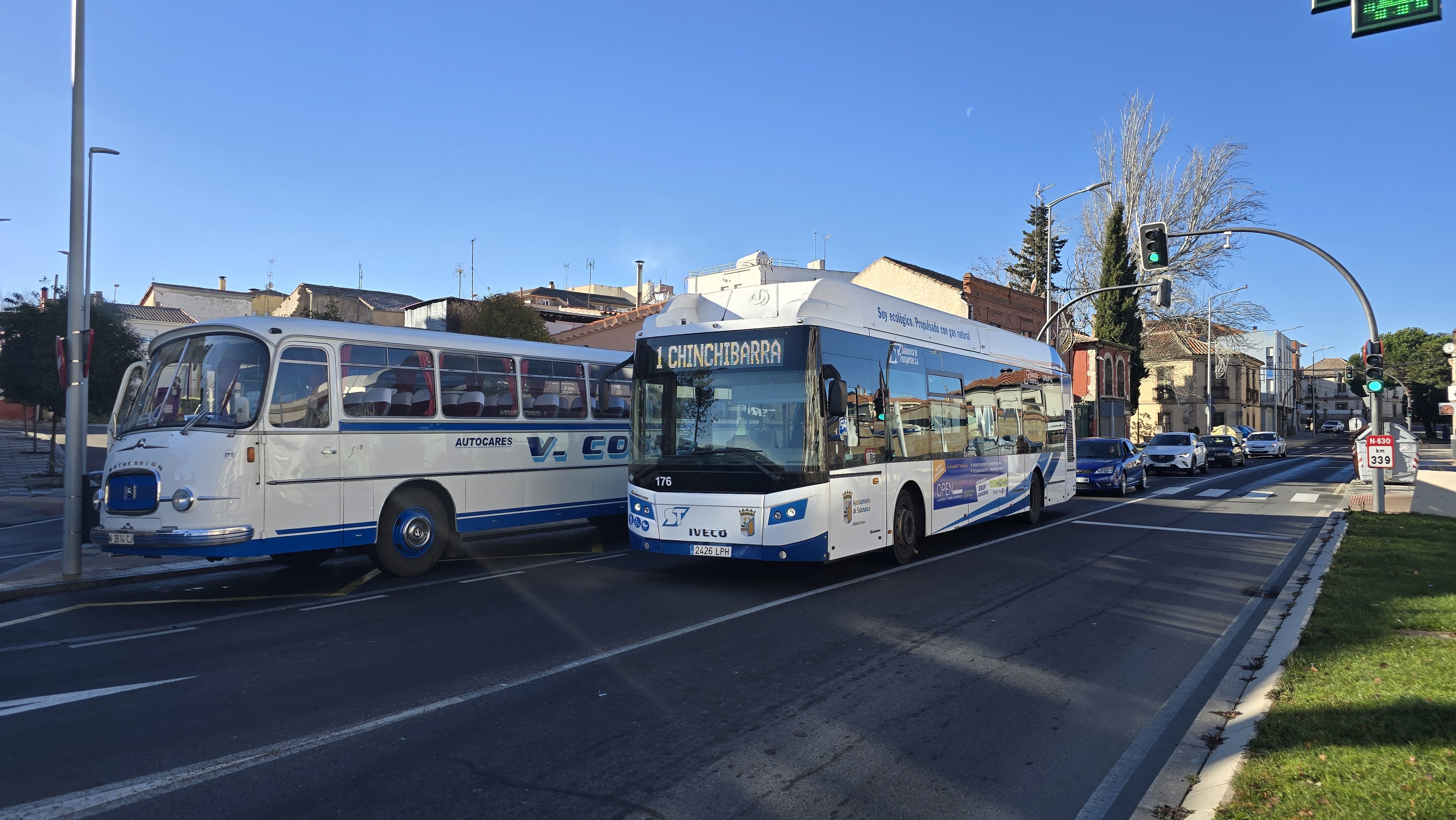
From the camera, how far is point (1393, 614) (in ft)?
26.6

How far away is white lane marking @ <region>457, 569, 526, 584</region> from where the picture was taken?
10.6 m

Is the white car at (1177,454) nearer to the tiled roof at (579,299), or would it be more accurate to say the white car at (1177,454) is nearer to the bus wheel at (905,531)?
the bus wheel at (905,531)

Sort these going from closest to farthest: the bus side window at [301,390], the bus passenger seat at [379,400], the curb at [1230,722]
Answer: the curb at [1230,722] < the bus side window at [301,390] < the bus passenger seat at [379,400]

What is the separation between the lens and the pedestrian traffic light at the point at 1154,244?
20.3 meters

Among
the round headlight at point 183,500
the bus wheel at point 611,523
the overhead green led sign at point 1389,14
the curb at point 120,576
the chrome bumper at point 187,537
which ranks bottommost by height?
the curb at point 120,576

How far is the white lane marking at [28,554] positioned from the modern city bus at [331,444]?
4766mm

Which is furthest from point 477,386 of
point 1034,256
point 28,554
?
point 1034,256

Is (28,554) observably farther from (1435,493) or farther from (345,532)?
(1435,493)

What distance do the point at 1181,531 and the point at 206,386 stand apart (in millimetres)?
15276

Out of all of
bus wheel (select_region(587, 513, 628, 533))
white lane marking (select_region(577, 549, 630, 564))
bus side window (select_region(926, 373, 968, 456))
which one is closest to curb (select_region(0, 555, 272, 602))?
white lane marking (select_region(577, 549, 630, 564))

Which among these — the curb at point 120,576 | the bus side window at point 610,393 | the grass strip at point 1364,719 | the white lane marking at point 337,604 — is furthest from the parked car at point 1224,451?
the curb at point 120,576

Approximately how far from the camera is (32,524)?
1838 cm

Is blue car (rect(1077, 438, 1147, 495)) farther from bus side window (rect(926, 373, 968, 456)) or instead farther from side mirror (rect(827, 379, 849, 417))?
side mirror (rect(827, 379, 849, 417))

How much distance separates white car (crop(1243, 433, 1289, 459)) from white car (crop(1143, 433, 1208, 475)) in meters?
18.7
